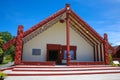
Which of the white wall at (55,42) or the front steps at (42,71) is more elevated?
the white wall at (55,42)

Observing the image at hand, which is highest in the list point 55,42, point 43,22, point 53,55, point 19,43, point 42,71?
point 43,22

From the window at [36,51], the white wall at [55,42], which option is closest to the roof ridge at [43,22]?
the white wall at [55,42]

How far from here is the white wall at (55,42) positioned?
18.0 m

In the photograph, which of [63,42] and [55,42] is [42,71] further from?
[63,42]

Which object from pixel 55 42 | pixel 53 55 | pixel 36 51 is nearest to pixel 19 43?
pixel 36 51

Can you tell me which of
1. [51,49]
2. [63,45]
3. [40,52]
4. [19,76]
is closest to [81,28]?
[63,45]

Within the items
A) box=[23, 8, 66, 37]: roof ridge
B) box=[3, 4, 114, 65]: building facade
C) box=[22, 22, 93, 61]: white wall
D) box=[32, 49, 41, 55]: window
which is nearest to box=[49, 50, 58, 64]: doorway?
box=[3, 4, 114, 65]: building facade

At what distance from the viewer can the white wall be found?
1802 centimetres

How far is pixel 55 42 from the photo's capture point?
19.1 metres

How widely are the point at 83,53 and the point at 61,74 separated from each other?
9.43 m

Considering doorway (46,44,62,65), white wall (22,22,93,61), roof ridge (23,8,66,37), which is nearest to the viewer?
roof ridge (23,8,66,37)

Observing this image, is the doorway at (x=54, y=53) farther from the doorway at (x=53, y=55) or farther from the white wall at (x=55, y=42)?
the white wall at (x=55, y=42)

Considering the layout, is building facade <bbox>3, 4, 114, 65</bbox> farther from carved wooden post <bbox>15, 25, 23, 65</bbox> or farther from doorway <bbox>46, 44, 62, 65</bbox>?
carved wooden post <bbox>15, 25, 23, 65</bbox>

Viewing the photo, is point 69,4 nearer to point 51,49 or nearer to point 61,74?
point 51,49
